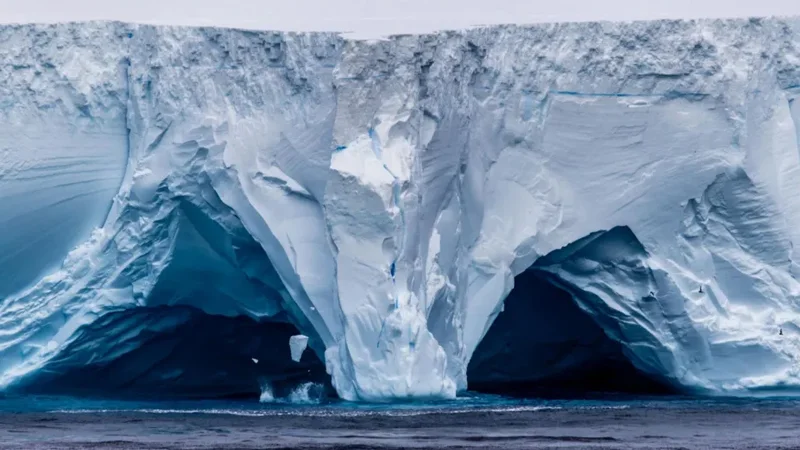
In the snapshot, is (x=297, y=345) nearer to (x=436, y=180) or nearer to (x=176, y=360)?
(x=436, y=180)

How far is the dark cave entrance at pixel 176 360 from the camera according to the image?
55.1ft

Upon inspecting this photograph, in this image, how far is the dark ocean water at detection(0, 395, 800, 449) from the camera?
13.3 meters

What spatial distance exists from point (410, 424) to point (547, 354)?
415 cm

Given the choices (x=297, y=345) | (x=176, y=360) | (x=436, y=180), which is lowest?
(x=297, y=345)

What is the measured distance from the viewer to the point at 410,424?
1445cm

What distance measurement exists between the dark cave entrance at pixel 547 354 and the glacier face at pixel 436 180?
34.5 inches

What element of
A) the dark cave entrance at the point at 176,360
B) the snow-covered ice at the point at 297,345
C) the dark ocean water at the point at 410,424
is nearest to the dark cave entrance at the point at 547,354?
the dark ocean water at the point at 410,424

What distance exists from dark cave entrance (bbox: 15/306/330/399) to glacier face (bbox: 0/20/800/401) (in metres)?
0.07

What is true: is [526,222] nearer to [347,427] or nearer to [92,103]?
[347,427]

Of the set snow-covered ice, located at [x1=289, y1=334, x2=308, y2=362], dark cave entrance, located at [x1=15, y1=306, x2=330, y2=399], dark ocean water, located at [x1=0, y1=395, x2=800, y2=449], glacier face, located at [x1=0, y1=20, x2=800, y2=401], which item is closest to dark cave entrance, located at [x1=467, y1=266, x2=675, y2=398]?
glacier face, located at [x1=0, y1=20, x2=800, y2=401]

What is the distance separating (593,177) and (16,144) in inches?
209

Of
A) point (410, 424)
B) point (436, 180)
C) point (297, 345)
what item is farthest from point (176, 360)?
point (410, 424)

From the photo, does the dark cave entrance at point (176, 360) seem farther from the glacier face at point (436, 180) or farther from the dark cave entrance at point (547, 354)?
the dark cave entrance at point (547, 354)

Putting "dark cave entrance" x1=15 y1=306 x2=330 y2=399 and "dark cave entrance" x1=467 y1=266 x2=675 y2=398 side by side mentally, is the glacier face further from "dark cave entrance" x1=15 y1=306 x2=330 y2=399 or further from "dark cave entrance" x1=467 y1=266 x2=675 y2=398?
"dark cave entrance" x1=467 y1=266 x2=675 y2=398
